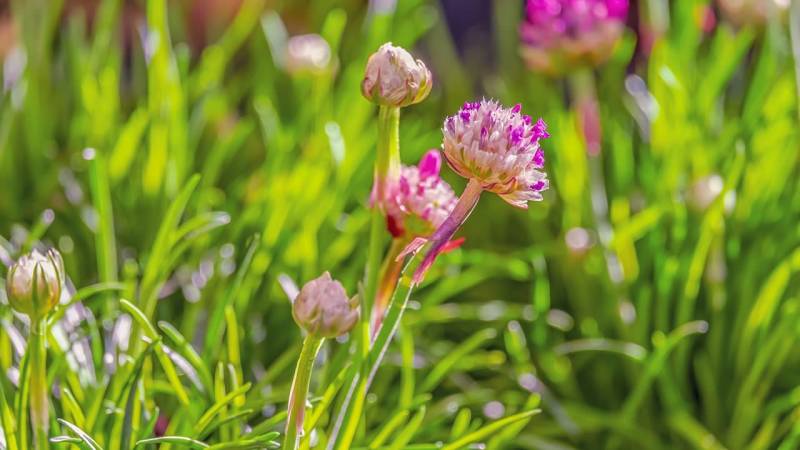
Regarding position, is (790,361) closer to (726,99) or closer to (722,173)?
(722,173)

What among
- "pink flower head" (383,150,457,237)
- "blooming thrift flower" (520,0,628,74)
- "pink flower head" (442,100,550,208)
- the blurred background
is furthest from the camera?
"blooming thrift flower" (520,0,628,74)

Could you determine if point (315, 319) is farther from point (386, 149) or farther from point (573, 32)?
point (573, 32)

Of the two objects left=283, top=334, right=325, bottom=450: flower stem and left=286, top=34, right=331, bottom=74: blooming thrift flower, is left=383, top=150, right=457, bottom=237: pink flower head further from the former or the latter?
left=286, top=34, right=331, bottom=74: blooming thrift flower

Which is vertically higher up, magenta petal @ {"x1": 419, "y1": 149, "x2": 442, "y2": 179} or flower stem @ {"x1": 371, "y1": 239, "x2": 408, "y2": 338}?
magenta petal @ {"x1": 419, "y1": 149, "x2": 442, "y2": 179}

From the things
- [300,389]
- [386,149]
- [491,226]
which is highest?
[386,149]

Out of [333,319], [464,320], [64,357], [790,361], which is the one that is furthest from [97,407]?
[790,361]

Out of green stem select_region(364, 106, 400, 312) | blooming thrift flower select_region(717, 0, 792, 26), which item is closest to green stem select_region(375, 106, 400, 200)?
green stem select_region(364, 106, 400, 312)

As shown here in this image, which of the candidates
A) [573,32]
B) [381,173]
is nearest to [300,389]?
[381,173]
